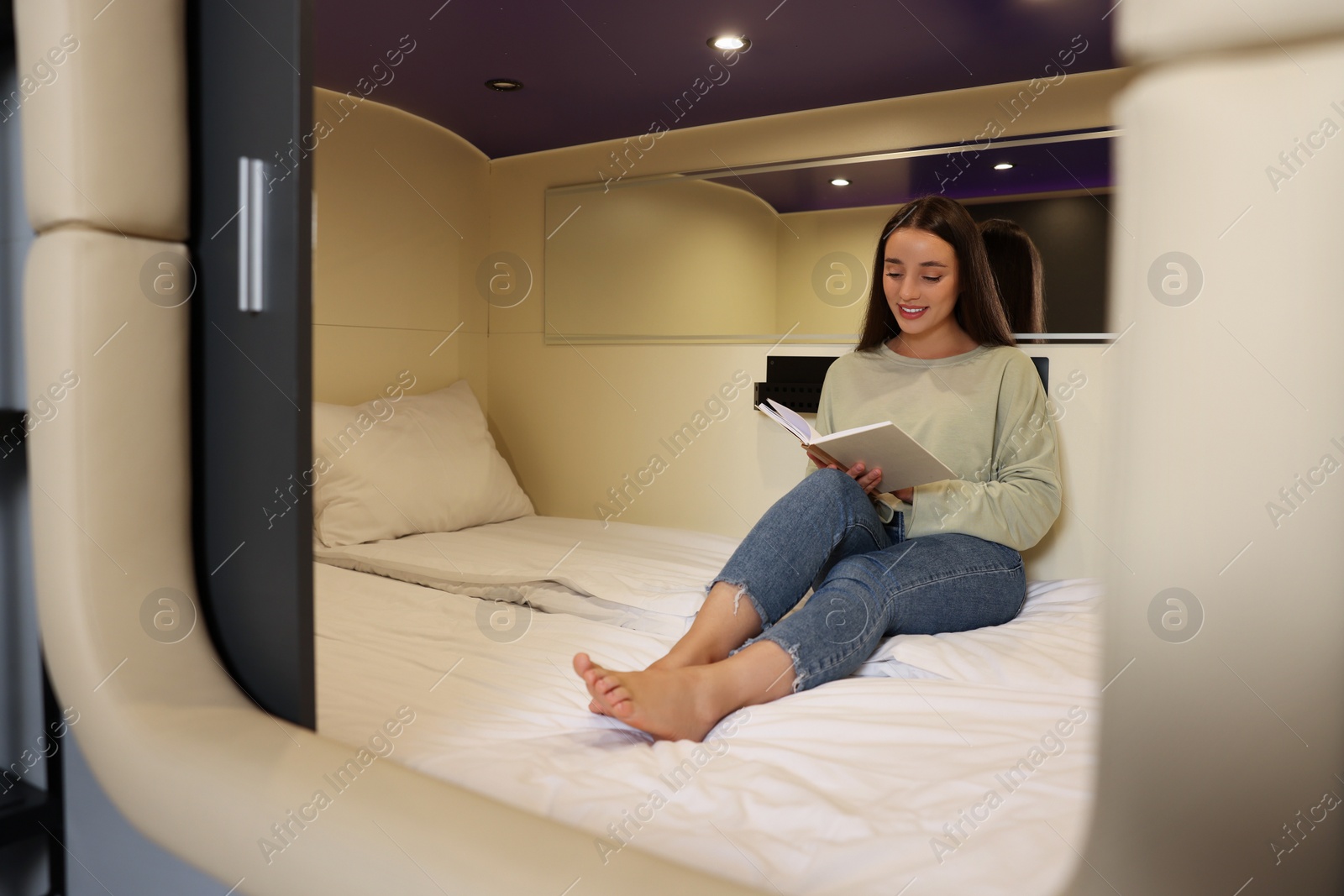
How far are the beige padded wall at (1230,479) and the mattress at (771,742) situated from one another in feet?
0.15

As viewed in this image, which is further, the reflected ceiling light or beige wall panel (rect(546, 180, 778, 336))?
beige wall panel (rect(546, 180, 778, 336))

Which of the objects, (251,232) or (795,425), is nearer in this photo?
(251,232)

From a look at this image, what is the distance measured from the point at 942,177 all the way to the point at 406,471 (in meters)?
1.65

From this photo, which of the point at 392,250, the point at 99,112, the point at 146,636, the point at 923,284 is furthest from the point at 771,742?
the point at 392,250

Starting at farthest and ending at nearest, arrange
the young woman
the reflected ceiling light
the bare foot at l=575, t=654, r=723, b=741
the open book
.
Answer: the reflected ceiling light < the open book < the young woman < the bare foot at l=575, t=654, r=723, b=741

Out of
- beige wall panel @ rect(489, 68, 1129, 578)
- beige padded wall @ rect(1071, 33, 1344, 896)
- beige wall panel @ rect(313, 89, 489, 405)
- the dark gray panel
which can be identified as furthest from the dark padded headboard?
beige padded wall @ rect(1071, 33, 1344, 896)

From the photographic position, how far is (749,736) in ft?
3.55

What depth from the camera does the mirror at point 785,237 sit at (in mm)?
2182

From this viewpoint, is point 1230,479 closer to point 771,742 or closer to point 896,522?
point 771,742

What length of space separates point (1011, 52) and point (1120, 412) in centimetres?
195

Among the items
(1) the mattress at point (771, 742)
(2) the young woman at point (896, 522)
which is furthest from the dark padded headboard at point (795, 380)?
(1) the mattress at point (771, 742)

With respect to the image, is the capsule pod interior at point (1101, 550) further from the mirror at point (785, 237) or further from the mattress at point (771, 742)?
the mirror at point (785, 237)

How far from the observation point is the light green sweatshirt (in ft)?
5.50

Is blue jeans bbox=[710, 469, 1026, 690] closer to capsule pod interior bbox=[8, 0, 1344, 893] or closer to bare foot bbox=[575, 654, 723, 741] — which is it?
bare foot bbox=[575, 654, 723, 741]
